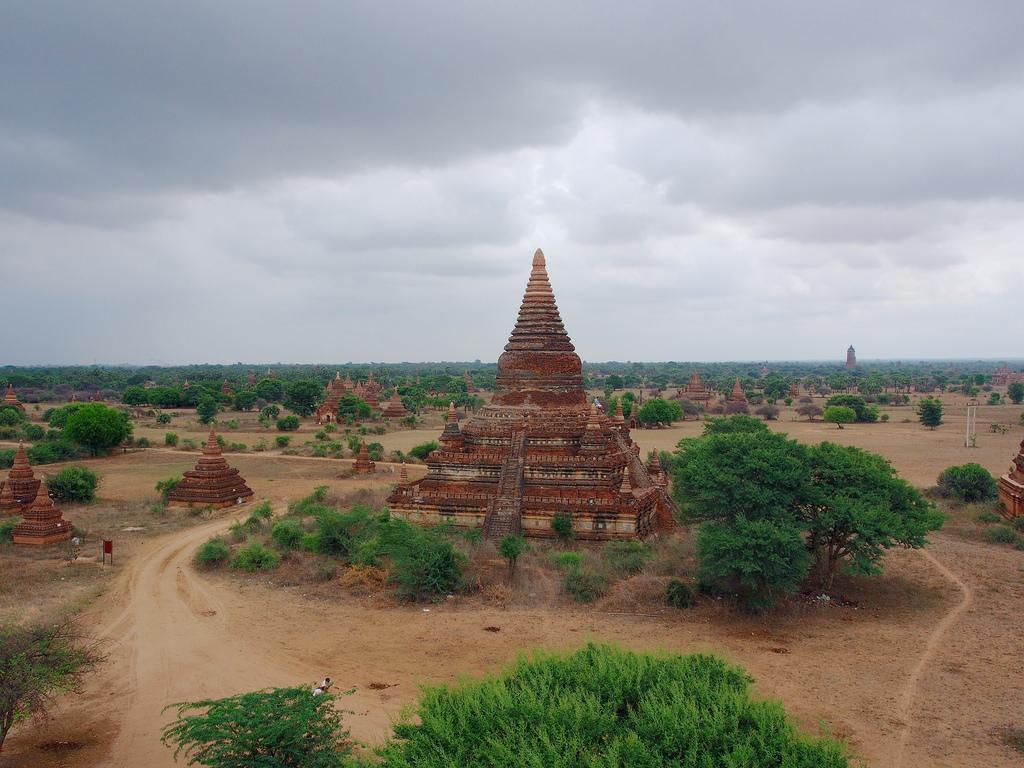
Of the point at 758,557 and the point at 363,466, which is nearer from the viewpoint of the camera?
the point at 758,557

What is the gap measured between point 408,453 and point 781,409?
56775 millimetres

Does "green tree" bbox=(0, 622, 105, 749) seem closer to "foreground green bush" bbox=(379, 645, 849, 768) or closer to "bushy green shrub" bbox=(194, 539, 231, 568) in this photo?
"foreground green bush" bbox=(379, 645, 849, 768)

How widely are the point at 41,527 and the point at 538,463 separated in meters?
16.8

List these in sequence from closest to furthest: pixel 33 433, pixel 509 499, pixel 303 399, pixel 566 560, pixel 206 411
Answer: pixel 566 560
pixel 509 499
pixel 33 433
pixel 206 411
pixel 303 399

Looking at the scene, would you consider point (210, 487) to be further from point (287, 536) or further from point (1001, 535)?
point (1001, 535)

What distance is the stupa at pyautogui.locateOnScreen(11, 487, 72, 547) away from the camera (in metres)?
24.1

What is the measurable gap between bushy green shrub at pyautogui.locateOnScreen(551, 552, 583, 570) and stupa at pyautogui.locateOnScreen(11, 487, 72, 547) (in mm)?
17046

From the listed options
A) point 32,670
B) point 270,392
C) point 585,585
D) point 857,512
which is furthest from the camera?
point 270,392

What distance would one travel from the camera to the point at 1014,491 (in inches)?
1042

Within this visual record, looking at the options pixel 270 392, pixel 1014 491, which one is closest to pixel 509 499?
pixel 1014 491

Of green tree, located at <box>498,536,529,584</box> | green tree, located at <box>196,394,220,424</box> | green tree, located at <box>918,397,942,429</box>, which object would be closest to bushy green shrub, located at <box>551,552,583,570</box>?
green tree, located at <box>498,536,529,584</box>

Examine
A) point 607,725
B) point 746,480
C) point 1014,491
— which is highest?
point 746,480

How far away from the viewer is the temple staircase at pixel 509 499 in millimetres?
23234

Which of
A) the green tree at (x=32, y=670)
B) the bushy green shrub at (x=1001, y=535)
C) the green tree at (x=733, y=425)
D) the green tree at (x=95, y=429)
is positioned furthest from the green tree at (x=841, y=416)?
the green tree at (x=32, y=670)
